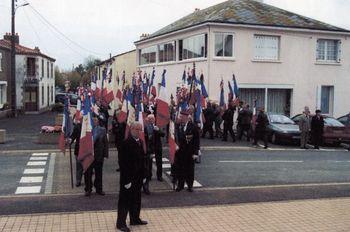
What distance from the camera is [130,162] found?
8461 millimetres

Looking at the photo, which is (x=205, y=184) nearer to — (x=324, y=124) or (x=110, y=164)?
(x=110, y=164)

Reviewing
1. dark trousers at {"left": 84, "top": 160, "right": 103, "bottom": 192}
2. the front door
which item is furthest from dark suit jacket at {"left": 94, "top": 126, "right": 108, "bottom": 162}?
the front door

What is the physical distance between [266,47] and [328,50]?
14.9 ft

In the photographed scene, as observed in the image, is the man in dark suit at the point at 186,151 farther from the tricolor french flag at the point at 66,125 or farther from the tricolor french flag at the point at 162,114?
the tricolor french flag at the point at 66,125

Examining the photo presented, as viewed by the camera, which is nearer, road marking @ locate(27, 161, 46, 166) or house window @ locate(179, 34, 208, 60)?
road marking @ locate(27, 161, 46, 166)

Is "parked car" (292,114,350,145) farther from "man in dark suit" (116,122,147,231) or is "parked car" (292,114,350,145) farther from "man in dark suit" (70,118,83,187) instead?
"man in dark suit" (116,122,147,231)

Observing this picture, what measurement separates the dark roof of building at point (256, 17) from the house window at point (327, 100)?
3.65 meters

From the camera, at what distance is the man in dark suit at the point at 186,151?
38.1 ft

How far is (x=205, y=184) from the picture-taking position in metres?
12.4

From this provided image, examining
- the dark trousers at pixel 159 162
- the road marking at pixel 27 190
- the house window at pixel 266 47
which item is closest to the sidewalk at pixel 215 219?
the road marking at pixel 27 190

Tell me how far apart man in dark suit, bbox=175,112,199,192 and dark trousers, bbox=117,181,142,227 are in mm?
3016

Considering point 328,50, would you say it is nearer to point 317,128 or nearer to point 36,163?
point 317,128

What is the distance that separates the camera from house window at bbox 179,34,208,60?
2645 centimetres

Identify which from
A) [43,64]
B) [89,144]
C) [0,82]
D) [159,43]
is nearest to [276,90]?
[159,43]
